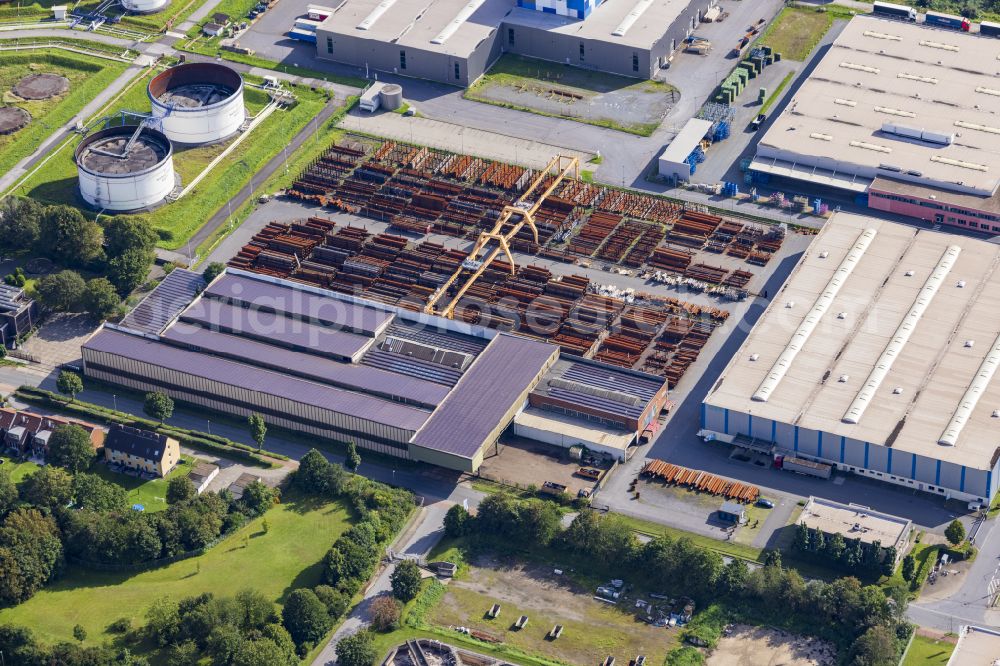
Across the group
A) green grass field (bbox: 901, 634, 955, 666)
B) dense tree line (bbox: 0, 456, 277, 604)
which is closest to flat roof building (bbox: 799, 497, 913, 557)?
green grass field (bbox: 901, 634, 955, 666)

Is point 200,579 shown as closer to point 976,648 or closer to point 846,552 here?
point 846,552

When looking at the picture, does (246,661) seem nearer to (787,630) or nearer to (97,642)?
(97,642)

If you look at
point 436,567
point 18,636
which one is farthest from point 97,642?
point 436,567

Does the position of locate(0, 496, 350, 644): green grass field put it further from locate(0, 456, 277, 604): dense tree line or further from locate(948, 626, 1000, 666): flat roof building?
locate(948, 626, 1000, 666): flat roof building

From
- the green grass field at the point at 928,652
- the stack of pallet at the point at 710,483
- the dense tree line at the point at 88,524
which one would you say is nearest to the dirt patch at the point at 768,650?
the green grass field at the point at 928,652

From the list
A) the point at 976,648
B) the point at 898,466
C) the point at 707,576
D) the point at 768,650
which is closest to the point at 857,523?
the point at 898,466

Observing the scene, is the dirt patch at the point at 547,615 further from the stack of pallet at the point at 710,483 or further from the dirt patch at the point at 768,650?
the stack of pallet at the point at 710,483
